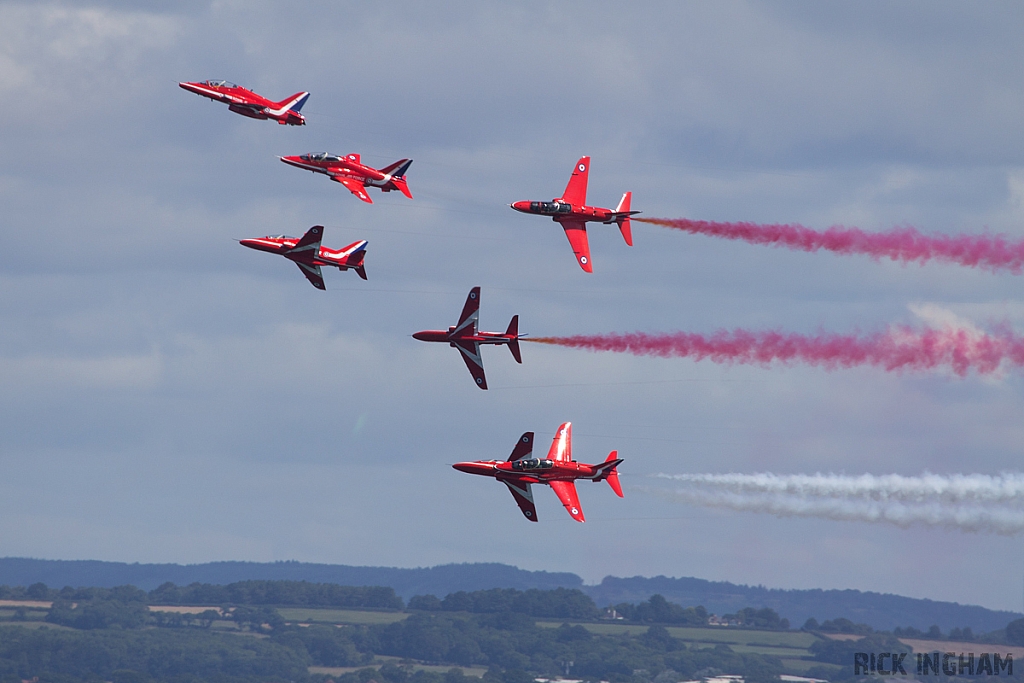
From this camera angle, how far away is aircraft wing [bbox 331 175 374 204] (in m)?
112

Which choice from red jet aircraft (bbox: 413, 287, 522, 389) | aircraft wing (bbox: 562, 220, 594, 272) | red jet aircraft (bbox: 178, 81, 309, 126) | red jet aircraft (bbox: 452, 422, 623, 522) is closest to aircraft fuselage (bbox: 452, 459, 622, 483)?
red jet aircraft (bbox: 452, 422, 623, 522)

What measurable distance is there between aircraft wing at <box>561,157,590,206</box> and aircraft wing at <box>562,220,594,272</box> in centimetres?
198

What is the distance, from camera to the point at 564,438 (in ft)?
382

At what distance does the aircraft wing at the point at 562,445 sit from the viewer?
114625 mm

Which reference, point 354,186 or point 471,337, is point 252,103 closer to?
point 354,186

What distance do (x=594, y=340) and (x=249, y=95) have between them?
3152 cm

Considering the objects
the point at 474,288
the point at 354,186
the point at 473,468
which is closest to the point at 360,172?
the point at 354,186

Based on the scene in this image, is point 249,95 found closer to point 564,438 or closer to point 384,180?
point 384,180

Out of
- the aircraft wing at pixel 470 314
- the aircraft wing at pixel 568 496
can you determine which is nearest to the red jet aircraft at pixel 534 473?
the aircraft wing at pixel 568 496

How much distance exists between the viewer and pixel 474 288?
4550 inches

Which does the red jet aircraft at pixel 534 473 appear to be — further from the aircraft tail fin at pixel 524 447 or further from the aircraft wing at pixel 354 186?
the aircraft wing at pixel 354 186

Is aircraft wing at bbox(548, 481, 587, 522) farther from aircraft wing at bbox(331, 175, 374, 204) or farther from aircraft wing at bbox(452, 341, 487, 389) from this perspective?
aircraft wing at bbox(331, 175, 374, 204)

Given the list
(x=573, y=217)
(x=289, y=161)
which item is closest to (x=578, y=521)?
(x=573, y=217)

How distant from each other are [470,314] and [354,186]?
1288cm
